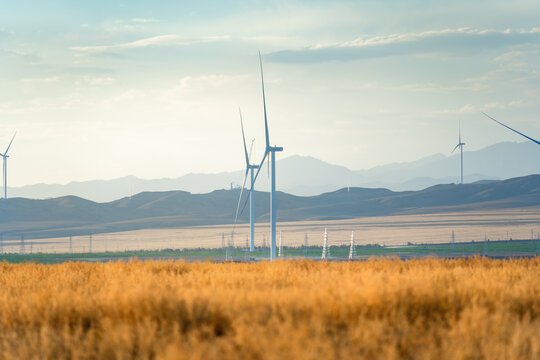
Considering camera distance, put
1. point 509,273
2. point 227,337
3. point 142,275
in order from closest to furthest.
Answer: point 227,337 < point 509,273 < point 142,275

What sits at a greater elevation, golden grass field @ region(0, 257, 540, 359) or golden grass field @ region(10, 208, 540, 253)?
golden grass field @ region(0, 257, 540, 359)

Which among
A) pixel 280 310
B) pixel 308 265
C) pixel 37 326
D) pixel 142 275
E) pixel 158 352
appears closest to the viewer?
pixel 158 352

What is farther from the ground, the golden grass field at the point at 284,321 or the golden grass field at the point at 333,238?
the golden grass field at the point at 284,321

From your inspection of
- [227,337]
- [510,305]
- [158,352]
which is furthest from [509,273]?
[158,352]

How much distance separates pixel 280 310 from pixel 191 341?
2.43m

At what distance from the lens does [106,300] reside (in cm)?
1603

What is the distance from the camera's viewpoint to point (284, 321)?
13.6 meters

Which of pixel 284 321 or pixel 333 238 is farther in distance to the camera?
pixel 333 238

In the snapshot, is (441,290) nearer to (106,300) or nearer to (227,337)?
(227,337)

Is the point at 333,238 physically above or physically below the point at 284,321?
below

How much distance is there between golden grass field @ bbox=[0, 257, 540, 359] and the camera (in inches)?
468

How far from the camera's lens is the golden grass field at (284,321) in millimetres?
11875

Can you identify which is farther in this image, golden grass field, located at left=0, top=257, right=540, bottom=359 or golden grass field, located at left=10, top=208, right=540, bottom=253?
golden grass field, located at left=10, top=208, right=540, bottom=253

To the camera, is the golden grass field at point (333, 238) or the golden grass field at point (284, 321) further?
the golden grass field at point (333, 238)
